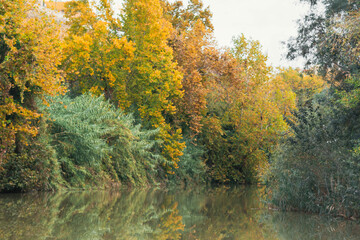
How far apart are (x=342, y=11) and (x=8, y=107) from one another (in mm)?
11558

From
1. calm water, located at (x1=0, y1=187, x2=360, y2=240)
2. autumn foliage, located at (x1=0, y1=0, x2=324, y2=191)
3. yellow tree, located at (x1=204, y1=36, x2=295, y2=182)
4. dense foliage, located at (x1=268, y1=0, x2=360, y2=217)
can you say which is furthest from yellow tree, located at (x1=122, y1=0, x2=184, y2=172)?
calm water, located at (x1=0, y1=187, x2=360, y2=240)

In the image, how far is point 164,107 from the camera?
29.5 m

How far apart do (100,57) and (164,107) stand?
5.15m

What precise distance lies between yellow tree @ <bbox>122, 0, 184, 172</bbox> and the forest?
83 mm

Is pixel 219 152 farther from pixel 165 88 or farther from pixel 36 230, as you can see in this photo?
pixel 36 230

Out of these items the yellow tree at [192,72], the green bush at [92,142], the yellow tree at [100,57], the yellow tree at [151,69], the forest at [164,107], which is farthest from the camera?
the yellow tree at [192,72]

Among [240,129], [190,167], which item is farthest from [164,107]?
[240,129]

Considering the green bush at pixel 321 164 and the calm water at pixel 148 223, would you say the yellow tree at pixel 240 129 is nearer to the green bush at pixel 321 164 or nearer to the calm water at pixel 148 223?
the green bush at pixel 321 164

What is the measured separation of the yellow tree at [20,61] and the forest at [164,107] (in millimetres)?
50

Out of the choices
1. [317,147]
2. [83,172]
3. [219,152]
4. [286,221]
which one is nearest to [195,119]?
[219,152]

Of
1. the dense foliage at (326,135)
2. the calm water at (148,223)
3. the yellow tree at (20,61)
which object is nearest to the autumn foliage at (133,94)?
the yellow tree at (20,61)

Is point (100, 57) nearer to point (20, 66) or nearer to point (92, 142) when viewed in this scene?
point (92, 142)

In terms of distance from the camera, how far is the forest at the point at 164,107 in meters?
14.7

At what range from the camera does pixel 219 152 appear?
3859cm
